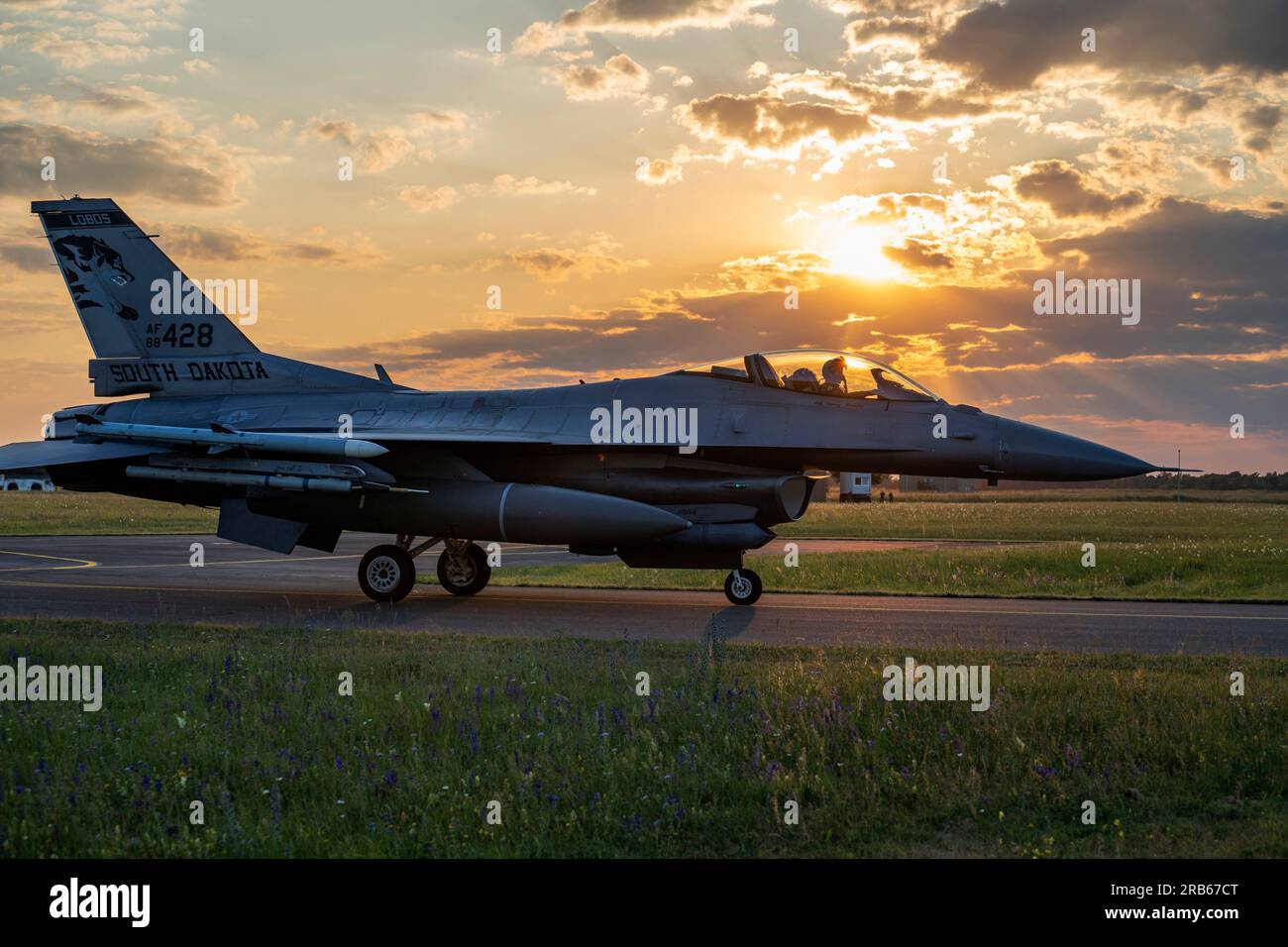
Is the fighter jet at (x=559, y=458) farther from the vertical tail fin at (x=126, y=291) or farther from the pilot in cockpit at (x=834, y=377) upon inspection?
the vertical tail fin at (x=126, y=291)

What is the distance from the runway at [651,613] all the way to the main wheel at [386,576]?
30 centimetres

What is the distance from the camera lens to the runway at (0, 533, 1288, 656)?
14023 millimetres

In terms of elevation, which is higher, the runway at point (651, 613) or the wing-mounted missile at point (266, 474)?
the wing-mounted missile at point (266, 474)

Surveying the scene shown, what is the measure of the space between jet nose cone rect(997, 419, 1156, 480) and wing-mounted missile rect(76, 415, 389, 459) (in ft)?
31.5

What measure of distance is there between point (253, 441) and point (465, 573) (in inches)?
180

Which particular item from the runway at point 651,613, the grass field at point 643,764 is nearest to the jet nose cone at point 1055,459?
the runway at point 651,613

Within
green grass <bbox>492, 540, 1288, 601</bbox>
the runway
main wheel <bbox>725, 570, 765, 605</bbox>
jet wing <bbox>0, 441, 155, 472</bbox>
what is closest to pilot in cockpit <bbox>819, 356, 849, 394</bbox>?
main wheel <bbox>725, 570, 765, 605</bbox>

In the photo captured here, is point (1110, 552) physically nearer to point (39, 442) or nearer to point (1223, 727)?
point (1223, 727)

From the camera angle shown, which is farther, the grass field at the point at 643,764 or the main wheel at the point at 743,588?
the main wheel at the point at 743,588

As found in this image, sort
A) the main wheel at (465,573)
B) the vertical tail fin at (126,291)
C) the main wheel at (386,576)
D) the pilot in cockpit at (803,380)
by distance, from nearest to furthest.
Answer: the pilot in cockpit at (803,380)
the main wheel at (386,576)
the main wheel at (465,573)
the vertical tail fin at (126,291)

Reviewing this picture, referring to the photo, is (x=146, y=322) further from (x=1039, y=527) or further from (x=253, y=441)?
(x=1039, y=527)

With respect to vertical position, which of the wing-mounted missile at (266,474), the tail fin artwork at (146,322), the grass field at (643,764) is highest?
the tail fin artwork at (146,322)

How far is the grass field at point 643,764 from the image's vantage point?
6.19m

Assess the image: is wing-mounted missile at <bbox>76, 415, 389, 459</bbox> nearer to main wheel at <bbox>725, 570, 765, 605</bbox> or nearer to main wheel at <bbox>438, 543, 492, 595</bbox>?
main wheel at <bbox>438, 543, 492, 595</bbox>
